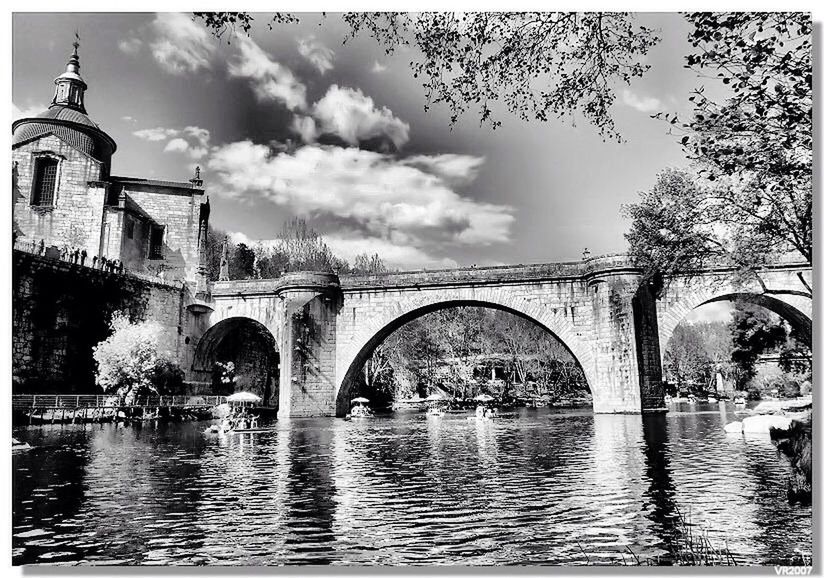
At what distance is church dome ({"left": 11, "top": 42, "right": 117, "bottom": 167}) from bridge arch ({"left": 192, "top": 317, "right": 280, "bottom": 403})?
11.0 metres

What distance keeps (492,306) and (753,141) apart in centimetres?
1900

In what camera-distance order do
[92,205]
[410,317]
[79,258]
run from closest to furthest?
[79,258] → [92,205] → [410,317]

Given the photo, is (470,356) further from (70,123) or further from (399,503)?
(399,503)

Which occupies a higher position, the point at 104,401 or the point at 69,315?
the point at 69,315

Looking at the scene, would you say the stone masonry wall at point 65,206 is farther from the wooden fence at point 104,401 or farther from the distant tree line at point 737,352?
the distant tree line at point 737,352

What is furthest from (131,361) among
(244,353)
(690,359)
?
(690,359)

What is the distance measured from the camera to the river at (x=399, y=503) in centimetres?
488

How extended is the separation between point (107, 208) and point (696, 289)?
21.4 m

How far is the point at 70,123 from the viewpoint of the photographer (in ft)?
44.9

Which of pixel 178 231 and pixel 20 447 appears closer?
pixel 20 447

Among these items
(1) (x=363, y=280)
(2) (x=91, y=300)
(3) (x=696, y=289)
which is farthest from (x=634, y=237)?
(2) (x=91, y=300)

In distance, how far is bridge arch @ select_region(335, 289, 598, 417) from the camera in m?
23.4

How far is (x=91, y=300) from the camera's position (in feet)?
70.2

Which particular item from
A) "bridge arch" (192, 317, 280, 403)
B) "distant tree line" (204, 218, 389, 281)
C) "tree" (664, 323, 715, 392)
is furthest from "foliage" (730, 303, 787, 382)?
"tree" (664, 323, 715, 392)
